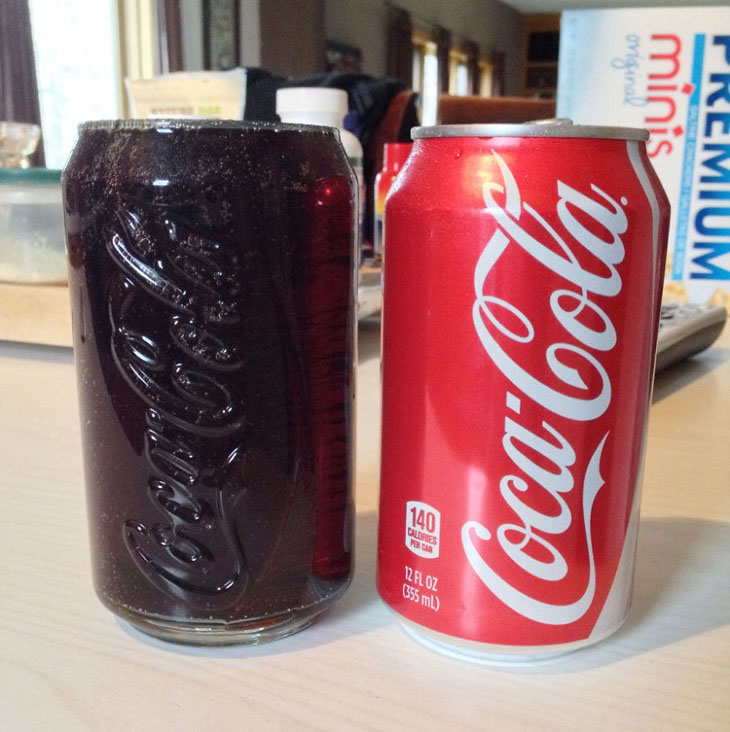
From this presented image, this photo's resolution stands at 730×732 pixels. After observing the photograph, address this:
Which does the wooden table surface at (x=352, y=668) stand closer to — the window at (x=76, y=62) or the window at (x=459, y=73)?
the window at (x=76, y=62)

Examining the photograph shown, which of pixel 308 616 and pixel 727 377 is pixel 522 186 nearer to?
pixel 308 616

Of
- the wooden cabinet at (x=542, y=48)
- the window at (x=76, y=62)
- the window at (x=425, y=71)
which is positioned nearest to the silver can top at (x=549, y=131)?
the window at (x=76, y=62)

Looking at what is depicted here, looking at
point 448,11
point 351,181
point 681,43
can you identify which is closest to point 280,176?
point 351,181

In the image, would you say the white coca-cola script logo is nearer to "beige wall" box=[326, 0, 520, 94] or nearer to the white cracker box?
the white cracker box

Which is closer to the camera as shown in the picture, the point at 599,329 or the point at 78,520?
the point at 599,329

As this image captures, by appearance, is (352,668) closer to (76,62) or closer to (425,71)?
(76,62)

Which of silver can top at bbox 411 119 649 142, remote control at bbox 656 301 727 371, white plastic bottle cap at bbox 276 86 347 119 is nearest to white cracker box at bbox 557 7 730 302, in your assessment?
remote control at bbox 656 301 727 371

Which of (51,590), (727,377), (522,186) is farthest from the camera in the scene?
(727,377)
